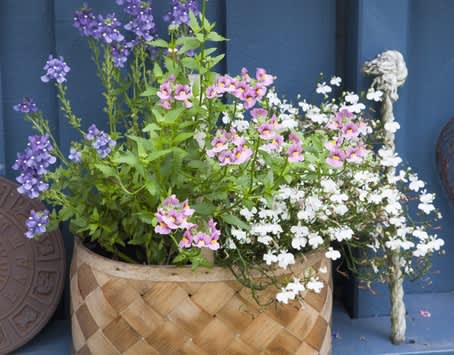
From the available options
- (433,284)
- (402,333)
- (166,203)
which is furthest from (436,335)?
(166,203)

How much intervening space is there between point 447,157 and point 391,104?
29cm

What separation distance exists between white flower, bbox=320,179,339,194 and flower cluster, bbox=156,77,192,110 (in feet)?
1.08

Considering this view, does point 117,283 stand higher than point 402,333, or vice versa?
point 117,283

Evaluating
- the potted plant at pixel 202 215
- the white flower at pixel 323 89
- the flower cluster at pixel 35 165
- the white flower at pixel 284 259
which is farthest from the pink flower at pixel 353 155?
the flower cluster at pixel 35 165

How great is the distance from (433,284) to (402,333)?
33cm

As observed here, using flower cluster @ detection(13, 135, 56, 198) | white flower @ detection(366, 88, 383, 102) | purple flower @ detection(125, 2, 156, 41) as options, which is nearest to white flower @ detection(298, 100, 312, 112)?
white flower @ detection(366, 88, 383, 102)

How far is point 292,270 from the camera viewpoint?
1717 mm

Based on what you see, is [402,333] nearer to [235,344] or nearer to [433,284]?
[433,284]

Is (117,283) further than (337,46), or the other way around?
(337,46)

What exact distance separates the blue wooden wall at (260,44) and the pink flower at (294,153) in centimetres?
59

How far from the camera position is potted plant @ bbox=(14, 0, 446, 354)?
A: 159 centimetres

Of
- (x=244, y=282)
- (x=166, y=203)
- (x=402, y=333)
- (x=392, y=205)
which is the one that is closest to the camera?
(x=166, y=203)

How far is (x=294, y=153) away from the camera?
1538 millimetres

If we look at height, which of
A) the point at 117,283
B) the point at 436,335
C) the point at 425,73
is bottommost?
the point at 436,335
